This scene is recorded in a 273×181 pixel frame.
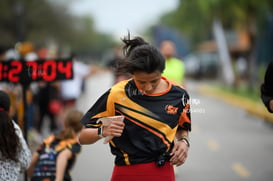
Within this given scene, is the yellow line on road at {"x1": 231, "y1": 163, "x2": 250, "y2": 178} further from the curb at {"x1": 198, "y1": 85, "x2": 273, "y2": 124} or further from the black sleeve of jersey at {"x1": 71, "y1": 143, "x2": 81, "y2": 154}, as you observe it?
the curb at {"x1": 198, "y1": 85, "x2": 273, "y2": 124}

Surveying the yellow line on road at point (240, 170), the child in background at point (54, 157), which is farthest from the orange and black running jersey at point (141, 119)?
the yellow line on road at point (240, 170)

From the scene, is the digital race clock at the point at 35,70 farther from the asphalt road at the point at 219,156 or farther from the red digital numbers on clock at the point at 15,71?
Result: the asphalt road at the point at 219,156

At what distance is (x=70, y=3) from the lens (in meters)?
44.6

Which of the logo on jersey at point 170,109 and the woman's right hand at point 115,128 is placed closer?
the woman's right hand at point 115,128

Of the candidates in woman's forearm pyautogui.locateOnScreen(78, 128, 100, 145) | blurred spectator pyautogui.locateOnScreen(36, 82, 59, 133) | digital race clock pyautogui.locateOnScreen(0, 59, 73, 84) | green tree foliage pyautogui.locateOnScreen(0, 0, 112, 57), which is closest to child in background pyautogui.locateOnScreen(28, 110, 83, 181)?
digital race clock pyautogui.locateOnScreen(0, 59, 73, 84)

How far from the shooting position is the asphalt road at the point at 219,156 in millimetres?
8508

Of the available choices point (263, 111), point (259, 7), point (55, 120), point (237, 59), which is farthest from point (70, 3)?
point (55, 120)

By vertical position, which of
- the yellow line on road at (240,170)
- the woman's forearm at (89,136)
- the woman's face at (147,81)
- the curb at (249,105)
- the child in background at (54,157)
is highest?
the woman's face at (147,81)

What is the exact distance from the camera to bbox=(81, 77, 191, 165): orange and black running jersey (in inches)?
140

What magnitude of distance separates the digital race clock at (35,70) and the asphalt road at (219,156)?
139cm

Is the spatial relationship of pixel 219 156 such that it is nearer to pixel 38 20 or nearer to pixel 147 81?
pixel 147 81

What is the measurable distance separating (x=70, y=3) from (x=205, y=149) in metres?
34.9

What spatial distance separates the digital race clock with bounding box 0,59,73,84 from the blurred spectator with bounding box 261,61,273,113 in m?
2.03

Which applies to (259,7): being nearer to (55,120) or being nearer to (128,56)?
(55,120)
